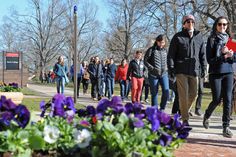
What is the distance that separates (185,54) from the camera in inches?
307

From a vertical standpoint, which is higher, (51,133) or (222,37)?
(222,37)

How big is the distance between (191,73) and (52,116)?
161 inches

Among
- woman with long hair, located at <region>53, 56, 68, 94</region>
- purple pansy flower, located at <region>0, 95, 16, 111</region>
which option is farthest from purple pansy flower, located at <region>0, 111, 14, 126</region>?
woman with long hair, located at <region>53, 56, 68, 94</region>

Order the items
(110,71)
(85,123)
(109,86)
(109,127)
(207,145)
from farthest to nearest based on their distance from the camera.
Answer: (110,71)
(109,86)
(207,145)
(85,123)
(109,127)

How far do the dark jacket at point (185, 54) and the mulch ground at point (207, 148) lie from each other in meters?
1.28

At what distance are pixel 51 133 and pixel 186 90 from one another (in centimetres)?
463

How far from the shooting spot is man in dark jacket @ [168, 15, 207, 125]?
7758 mm

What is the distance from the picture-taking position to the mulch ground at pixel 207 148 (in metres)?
5.93

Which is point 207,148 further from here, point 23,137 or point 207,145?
point 23,137

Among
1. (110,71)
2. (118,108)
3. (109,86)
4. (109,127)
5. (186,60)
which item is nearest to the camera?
(109,127)

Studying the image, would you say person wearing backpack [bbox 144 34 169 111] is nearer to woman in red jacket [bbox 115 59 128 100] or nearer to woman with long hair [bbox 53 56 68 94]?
woman with long hair [bbox 53 56 68 94]

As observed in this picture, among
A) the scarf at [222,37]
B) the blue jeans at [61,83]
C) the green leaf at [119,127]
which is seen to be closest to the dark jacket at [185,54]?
the scarf at [222,37]

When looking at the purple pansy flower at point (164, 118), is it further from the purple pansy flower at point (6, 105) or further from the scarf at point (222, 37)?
the scarf at point (222, 37)

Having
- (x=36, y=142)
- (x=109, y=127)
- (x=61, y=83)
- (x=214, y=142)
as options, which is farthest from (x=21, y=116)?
(x=61, y=83)
